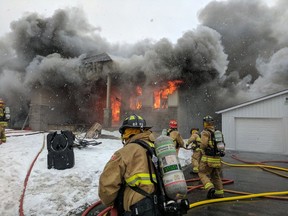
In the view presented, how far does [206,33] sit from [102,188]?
1938 centimetres

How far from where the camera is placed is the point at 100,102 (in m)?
22.0

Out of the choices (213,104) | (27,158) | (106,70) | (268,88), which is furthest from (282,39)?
(27,158)

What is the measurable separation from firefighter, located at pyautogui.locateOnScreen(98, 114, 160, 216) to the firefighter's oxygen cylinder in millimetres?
128

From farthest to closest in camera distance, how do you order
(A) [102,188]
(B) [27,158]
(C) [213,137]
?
(B) [27,158] → (C) [213,137] → (A) [102,188]

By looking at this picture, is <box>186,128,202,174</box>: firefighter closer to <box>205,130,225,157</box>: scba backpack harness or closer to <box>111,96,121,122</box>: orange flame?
<box>205,130,225,157</box>: scba backpack harness

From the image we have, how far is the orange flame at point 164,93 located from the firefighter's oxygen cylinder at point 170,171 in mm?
15186

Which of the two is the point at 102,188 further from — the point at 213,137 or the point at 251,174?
the point at 251,174

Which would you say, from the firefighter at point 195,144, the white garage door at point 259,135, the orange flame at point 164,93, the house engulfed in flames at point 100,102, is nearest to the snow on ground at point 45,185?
the firefighter at point 195,144

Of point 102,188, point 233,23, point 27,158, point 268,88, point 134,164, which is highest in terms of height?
point 233,23

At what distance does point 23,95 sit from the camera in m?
20.5

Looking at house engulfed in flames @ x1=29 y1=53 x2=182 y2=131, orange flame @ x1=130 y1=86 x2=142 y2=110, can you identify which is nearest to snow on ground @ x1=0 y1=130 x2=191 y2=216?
house engulfed in flames @ x1=29 y1=53 x2=182 y2=131

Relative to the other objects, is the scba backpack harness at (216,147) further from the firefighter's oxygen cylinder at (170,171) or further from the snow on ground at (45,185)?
the firefighter's oxygen cylinder at (170,171)

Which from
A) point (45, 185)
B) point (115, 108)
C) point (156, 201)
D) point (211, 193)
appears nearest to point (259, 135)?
point (211, 193)

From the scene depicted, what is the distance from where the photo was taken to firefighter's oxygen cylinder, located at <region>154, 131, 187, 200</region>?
2.14 m
